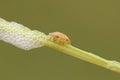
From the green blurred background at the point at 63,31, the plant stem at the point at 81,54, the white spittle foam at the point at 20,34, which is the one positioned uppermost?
the green blurred background at the point at 63,31

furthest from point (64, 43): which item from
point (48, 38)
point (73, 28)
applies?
point (73, 28)

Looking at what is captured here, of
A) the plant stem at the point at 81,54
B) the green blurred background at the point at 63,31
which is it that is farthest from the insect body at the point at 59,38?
the green blurred background at the point at 63,31

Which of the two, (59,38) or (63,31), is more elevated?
(63,31)

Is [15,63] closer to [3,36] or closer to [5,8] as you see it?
[5,8]

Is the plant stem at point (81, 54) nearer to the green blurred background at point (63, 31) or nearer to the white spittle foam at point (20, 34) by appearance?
the white spittle foam at point (20, 34)

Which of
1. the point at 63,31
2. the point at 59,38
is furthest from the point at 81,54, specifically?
the point at 63,31

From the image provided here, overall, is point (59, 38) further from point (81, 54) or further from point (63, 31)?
point (63, 31)

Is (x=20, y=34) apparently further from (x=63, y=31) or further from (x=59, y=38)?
(x=63, y=31)

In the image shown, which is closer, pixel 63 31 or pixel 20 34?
pixel 20 34
